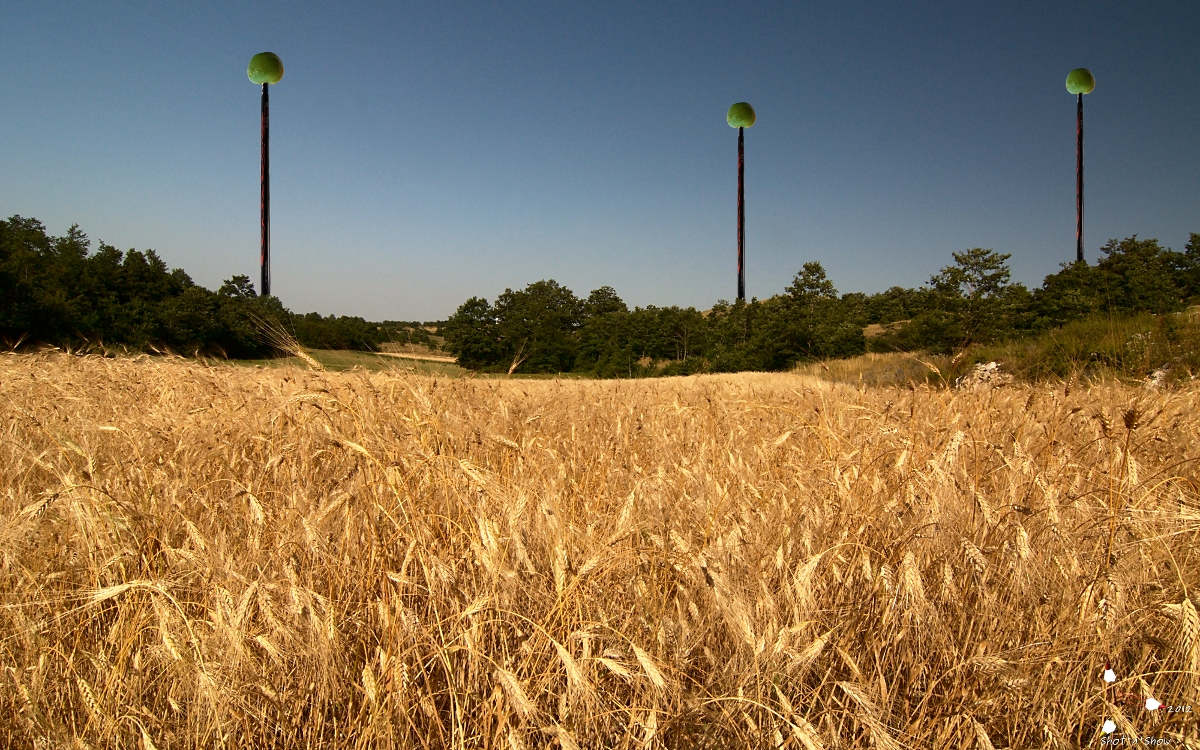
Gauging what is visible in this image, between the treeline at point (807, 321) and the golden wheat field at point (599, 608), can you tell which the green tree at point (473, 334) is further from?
the golden wheat field at point (599, 608)

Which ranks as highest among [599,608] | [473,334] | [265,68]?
[265,68]

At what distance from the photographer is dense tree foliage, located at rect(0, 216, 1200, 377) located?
12.8m

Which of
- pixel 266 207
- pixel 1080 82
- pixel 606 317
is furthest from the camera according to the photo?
pixel 606 317

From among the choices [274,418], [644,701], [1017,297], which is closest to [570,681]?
[644,701]

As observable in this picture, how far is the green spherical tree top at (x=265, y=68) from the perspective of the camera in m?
13.6

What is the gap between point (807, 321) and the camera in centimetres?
2453

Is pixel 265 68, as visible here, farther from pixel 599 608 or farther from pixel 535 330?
pixel 599 608

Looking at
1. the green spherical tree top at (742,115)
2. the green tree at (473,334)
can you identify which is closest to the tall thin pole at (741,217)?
the green spherical tree top at (742,115)

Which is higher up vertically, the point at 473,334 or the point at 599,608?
the point at 473,334

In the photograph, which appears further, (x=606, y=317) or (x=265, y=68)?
(x=606, y=317)

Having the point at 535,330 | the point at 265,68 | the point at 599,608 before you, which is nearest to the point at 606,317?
the point at 535,330

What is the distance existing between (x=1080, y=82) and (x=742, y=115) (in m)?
12.4

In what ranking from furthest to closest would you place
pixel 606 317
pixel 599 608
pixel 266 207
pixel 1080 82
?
pixel 606 317 → pixel 1080 82 → pixel 266 207 → pixel 599 608

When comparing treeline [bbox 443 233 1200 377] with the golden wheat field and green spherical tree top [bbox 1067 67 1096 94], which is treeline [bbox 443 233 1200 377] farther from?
the golden wheat field
